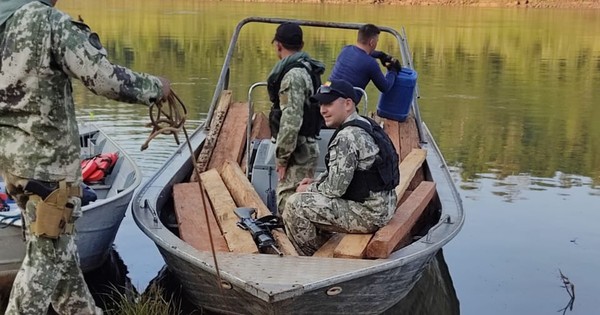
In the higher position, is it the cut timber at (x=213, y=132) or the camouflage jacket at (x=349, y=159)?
the camouflage jacket at (x=349, y=159)

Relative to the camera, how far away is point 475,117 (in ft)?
42.1

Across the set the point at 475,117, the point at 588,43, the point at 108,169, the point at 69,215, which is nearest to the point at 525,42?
the point at 588,43

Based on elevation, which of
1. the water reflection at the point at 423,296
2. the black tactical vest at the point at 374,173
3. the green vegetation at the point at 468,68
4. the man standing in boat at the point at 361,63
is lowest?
the water reflection at the point at 423,296

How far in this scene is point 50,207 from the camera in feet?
11.9

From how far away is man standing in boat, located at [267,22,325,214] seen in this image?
536 centimetres

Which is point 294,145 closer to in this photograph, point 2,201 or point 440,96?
point 2,201

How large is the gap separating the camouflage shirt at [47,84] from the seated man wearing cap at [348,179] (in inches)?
47.6

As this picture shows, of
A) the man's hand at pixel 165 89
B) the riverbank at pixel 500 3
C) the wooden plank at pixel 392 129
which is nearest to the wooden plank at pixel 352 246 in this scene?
the man's hand at pixel 165 89

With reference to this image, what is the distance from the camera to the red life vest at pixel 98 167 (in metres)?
6.36

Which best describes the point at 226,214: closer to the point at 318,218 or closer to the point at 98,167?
the point at 318,218

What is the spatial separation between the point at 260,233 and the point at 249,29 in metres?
24.4

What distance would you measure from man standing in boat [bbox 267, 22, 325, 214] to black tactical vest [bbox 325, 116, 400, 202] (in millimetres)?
916

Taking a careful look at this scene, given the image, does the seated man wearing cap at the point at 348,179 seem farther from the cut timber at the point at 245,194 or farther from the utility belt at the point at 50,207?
the utility belt at the point at 50,207

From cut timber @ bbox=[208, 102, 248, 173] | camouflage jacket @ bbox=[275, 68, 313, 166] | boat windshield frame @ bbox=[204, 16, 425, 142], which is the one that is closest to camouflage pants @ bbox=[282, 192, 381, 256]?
camouflage jacket @ bbox=[275, 68, 313, 166]
